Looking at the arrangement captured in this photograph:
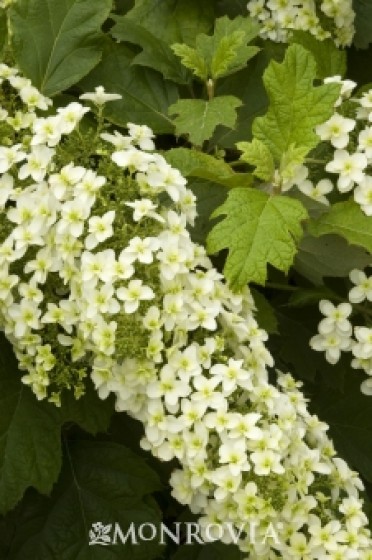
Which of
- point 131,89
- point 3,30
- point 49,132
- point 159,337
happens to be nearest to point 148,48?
point 131,89

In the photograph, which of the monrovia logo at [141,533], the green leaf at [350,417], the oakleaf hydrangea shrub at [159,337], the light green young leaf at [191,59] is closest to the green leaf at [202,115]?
the light green young leaf at [191,59]

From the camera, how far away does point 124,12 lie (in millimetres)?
2783

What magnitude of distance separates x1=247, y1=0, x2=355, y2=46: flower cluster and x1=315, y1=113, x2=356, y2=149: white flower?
1.36 feet

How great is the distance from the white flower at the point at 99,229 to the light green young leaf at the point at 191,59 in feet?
2.20

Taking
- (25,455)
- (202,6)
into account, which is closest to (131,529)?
(25,455)

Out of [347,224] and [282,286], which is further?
[282,286]

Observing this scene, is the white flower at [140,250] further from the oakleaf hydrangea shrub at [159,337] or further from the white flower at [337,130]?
the white flower at [337,130]

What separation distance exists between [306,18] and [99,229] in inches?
40.7

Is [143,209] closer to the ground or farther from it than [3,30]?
closer to the ground

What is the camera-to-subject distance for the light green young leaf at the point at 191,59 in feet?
7.64

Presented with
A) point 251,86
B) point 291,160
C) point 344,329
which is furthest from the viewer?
point 251,86

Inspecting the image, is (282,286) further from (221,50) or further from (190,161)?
(221,50)

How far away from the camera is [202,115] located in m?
2.30

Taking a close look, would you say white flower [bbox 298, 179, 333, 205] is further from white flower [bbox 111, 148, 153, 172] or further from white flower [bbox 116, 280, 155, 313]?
white flower [bbox 116, 280, 155, 313]
